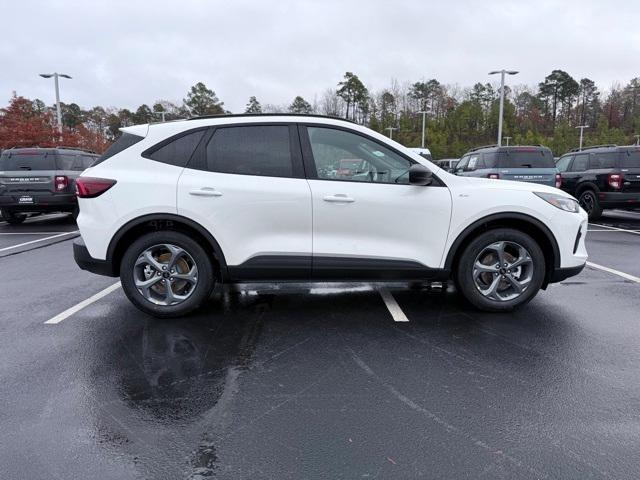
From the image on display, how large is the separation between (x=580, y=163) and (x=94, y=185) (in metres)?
12.1

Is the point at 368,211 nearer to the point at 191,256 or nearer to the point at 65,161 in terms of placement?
the point at 191,256

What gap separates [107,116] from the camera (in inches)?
3041

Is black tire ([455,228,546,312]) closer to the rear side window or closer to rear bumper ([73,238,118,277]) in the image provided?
the rear side window

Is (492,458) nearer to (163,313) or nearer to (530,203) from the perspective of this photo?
(530,203)

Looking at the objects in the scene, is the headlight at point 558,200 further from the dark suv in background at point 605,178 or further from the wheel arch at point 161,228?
the dark suv in background at point 605,178

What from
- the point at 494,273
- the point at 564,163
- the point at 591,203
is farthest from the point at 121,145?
the point at 564,163

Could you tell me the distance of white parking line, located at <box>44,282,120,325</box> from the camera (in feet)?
14.9

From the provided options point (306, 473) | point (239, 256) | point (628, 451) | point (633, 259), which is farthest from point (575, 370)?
point (633, 259)

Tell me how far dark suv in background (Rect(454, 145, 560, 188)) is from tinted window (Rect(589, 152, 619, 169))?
1.30m

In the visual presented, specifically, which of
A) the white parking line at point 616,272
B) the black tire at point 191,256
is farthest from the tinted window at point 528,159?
the black tire at point 191,256

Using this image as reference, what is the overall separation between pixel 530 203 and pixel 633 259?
4031 mm

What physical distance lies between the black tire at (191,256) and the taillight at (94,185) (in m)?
0.55

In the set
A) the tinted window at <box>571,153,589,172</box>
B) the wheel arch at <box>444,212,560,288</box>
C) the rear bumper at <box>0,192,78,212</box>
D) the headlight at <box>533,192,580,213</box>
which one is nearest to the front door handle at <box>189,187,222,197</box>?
the wheel arch at <box>444,212,560,288</box>

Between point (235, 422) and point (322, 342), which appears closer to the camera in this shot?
point (235, 422)
